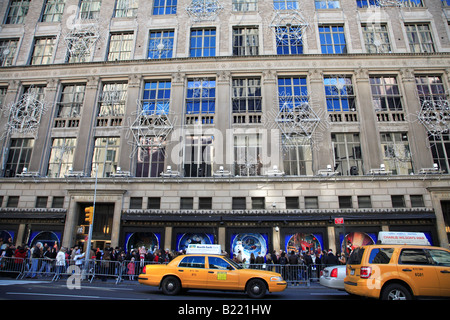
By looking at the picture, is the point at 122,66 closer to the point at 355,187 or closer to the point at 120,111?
the point at 120,111

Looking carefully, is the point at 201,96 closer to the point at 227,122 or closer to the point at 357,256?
the point at 227,122

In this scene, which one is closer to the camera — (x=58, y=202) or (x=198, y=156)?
(x=58, y=202)

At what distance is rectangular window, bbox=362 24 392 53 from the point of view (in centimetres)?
2661

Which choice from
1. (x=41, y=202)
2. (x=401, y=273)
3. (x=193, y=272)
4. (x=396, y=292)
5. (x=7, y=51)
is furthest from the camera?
(x=7, y=51)

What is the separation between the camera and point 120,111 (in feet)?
87.0

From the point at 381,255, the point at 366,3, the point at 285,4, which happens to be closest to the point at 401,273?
the point at 381,255

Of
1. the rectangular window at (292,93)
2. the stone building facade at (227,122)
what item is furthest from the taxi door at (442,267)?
the rectangular window at (292,93)

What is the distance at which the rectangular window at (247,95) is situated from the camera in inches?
1012

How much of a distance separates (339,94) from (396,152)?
682cm

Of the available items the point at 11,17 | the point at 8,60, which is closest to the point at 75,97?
the point at 8,60

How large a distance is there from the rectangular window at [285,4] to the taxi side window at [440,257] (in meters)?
26.3

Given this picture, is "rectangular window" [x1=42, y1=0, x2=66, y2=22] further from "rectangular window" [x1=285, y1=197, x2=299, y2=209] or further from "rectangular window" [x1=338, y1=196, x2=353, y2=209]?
"rectangular window" [x1=338, y1=196, x2=353, y2=209]

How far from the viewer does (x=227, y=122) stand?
24.8 m

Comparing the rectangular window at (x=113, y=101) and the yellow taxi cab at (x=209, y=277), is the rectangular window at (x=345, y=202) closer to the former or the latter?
the yellow taxi cab at (x=209, y=277)
